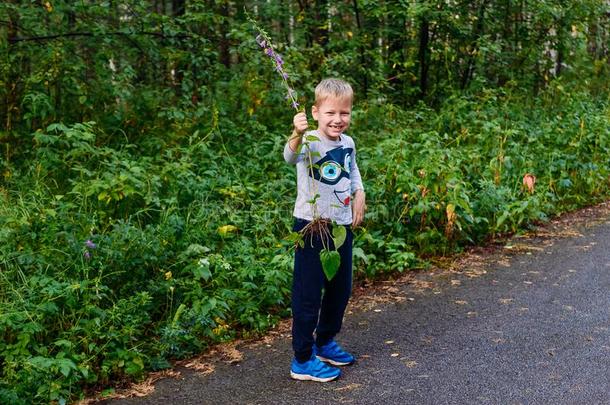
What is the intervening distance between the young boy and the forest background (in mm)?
812

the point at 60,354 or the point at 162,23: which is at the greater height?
the point at 162,23

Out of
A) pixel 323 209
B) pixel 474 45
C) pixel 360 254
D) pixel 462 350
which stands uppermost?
pixel 474 45

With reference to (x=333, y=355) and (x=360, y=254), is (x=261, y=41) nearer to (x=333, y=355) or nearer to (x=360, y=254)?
(x=333, y=355)

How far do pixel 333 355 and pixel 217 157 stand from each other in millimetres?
3436

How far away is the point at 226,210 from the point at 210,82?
340 centimetres

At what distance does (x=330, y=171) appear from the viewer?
384cm

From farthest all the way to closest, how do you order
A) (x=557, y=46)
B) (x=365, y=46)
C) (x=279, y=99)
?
(x=557, y=46) < (x=365, y=46) < (x=279, y=99)

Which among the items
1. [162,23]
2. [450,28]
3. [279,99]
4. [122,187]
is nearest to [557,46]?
[450,28]

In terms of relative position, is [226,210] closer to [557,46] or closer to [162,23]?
[162,23]

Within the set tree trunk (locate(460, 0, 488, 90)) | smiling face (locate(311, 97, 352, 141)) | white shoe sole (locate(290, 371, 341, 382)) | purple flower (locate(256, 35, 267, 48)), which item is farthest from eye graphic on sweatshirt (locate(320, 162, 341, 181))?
tree trunk (locate(460, 0, 488, 90))

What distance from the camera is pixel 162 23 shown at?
8.23 m

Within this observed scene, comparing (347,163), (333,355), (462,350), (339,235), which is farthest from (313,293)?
(462,350)

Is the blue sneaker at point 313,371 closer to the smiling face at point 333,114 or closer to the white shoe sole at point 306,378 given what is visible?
the white shoe sole at point 306,378

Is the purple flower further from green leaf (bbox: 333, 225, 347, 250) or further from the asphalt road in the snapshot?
the asphalt road
